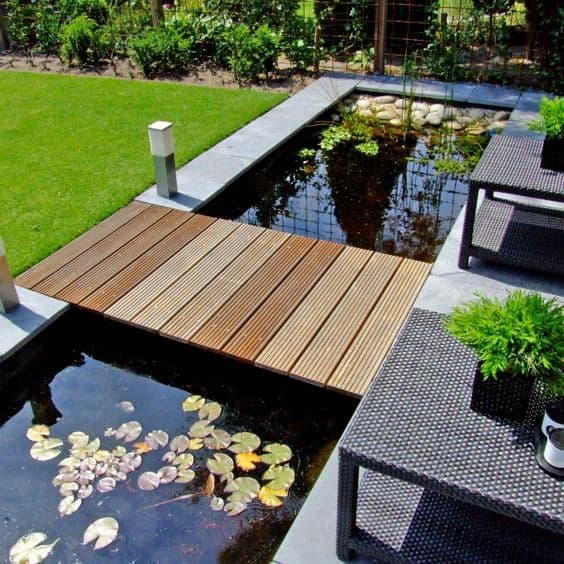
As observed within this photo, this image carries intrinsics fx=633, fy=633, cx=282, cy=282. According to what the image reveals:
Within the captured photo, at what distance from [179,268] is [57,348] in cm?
85

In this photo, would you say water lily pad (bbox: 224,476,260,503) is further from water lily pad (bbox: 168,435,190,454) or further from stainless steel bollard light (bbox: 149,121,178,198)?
stainless steel bollard light (bbox: 149,121,178,198)

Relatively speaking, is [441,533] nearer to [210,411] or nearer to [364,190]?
[210,411]

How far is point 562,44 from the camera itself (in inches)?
264

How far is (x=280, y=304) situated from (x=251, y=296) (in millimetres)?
188

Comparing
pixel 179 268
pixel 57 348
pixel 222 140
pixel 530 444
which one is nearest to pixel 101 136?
pixel 222 140

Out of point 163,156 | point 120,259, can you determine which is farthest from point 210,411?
point 163,156

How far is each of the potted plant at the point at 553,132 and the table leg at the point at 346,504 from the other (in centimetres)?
246

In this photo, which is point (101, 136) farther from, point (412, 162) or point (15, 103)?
point (412, 162)

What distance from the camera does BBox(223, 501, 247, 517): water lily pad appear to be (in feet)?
8.29

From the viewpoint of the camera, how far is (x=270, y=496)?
2594 mm

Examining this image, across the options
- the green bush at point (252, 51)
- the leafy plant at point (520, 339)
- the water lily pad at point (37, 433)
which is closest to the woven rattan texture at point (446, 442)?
the leafy plant at point (520, 339)

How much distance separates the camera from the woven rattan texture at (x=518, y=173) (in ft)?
11.1

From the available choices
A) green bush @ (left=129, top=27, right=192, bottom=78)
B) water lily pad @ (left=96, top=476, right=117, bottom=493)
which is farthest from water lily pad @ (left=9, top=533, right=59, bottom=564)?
green bush @ (left=129, top=27, right=192, bottom=78)

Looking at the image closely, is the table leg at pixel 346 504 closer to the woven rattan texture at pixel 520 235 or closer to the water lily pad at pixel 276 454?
the water lily pad at pixel 276 454
